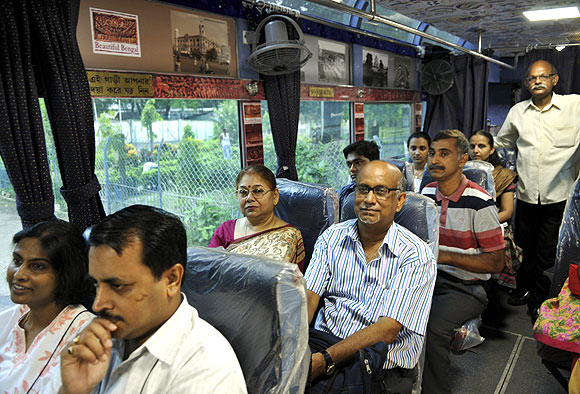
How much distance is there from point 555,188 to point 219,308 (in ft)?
11.8

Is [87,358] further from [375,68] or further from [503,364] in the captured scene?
[375,68]

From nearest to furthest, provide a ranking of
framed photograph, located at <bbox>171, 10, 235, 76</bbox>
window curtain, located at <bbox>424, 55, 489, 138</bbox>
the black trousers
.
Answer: framed photograph, located at <bbox>171, 10, 235, 76</bbox> < the black trousers < window curtain, located at <bbox>424, 55, 489, 138</bbox>

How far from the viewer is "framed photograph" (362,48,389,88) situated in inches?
213

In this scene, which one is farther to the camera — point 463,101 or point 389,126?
point 463,101

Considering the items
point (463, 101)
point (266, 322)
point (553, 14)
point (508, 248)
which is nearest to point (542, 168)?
point (508, 248)

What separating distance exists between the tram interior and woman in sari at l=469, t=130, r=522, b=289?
219 millimetres

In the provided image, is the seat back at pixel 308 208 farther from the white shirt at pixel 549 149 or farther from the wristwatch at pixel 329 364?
the white shirt at pixel 549 149

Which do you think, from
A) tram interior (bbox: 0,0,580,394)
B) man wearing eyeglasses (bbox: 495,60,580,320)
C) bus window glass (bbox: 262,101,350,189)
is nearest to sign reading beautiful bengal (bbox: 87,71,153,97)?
tram interior (bbox: 0,0,580,394)

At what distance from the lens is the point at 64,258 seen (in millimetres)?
1679

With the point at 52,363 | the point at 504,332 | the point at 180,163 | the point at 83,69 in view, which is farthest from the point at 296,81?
the point at 52,363

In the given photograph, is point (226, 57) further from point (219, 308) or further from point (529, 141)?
point (529, 141)


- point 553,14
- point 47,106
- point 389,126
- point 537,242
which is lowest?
point 537,242

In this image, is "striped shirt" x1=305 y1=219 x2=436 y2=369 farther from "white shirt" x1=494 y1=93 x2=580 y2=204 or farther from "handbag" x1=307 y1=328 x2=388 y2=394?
"white shirt" x1=494 y1=93 x2=580 y2=204

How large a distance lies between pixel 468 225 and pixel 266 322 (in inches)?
70.8
